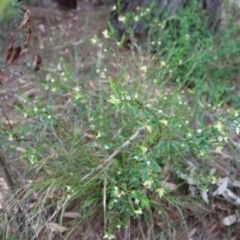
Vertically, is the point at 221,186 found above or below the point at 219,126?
below

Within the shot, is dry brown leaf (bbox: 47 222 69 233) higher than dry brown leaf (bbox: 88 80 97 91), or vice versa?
dry brown leaf (bbox: 88 80 97 91)

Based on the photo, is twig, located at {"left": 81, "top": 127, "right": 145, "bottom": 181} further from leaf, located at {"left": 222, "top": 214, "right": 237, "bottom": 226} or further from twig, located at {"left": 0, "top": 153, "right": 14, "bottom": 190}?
leaf, located at {"left": 222, "top": 214, "right": 237, "bottom": 226}

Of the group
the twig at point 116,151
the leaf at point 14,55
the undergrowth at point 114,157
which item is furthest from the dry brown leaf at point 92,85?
the twig at point 116,151

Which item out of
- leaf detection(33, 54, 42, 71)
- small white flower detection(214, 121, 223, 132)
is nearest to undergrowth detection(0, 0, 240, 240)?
small white flower detection(214, 121, 223, 132)

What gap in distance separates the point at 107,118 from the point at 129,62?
50 cm

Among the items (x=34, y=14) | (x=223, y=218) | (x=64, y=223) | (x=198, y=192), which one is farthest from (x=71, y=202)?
(x=34, y=14)

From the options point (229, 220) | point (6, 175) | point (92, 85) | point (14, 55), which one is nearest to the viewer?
point (6, 175)

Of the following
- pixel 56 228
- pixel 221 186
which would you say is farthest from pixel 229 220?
pixel 56 228

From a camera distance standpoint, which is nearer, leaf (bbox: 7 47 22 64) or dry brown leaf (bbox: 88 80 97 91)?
leaf (bbox: 7 47 22 64)

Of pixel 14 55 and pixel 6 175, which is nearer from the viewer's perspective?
pixel 6 175

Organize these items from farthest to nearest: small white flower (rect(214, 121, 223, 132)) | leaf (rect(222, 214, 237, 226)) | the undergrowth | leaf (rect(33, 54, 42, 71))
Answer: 1. leaf (rect(33, 54, 42, 71))
2. leaf (rect(222, 214, 237, 226))
3. the undergrowth
4. small white flower (rect(214, 121, 223, 132))

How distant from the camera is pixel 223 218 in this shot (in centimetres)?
203

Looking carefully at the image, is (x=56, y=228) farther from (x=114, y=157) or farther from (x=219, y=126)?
(x=219, y=126)

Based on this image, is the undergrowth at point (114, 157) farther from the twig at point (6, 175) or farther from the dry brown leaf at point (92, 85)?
the dry brown leaf at point (92, 85)
